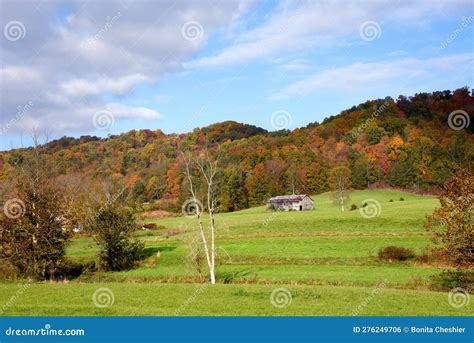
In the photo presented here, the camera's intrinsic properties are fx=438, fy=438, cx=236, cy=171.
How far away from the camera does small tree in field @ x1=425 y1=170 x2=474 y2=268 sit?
2253 centimetres

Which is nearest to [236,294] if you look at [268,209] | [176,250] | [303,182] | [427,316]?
[427,316]

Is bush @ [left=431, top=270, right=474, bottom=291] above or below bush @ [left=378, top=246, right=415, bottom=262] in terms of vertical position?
below

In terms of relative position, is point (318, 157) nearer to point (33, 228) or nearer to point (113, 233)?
point (113, 233)

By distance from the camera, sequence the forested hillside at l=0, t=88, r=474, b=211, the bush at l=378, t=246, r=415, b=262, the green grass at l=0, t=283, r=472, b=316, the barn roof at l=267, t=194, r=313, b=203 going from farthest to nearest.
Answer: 1. the forested hillside at l=0, t=88, r=474, b=211
2. the barn roof at l=267, t=194, r=313, b=203
3. the bush at l=378, t=246, r=415, b=262
4. the green grass at l=0, t=283, r=472, b=316

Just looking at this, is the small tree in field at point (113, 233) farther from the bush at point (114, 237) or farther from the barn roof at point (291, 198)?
the barn roof at point (291, 198)

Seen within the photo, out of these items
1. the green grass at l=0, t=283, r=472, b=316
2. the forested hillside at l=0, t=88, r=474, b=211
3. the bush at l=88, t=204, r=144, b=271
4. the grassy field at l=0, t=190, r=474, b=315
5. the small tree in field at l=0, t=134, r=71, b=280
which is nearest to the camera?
the green grass at l=0, t=283, r=472, b=316

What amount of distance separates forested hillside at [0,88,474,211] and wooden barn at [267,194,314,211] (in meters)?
13.7

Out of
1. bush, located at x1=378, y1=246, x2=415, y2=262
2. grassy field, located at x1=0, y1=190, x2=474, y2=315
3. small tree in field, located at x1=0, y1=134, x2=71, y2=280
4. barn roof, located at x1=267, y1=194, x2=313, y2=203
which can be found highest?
small tree in field, located at x1=0, y1=134, x2=71, y2=280

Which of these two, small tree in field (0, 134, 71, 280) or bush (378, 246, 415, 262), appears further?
bush (378, 246, 415, 262)

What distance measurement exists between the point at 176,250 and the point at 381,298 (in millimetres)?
29382

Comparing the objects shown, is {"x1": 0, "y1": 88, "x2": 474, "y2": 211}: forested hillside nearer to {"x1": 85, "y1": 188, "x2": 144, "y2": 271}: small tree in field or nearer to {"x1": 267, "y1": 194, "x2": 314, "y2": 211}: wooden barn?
{"x1": 267, "y1": 194, "x2": 314, "y2": 211}: wooden barn

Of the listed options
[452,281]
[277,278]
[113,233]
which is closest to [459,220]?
[452,281]

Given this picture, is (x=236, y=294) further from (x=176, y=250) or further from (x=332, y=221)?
(x=332, y=221)

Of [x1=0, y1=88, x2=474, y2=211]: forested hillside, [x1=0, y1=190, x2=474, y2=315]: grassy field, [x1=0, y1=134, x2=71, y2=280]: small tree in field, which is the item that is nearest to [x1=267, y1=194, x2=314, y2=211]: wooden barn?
[x1=0, y1=88, x2=474, y2=211]: forested hillside
